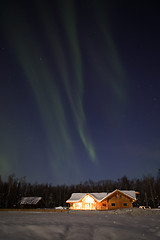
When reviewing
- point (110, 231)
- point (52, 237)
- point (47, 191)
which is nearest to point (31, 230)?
point (52, 237)

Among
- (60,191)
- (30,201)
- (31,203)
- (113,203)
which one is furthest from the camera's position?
(60,191)

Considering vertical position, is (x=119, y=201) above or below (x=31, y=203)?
above

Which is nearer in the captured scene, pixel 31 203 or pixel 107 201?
pixel 107 201

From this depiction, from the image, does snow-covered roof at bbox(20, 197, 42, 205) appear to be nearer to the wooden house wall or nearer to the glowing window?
the wooden house wall

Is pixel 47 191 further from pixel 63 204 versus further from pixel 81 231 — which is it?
pixel 81 231

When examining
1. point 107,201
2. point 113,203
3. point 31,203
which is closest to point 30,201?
point 31,203

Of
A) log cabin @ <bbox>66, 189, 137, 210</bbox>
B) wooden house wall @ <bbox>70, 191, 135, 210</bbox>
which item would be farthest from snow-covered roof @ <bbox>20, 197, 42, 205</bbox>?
wooden house wall @ <bbox>70, 191, 135, 210</bbox>

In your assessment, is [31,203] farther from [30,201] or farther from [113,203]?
[113,203]

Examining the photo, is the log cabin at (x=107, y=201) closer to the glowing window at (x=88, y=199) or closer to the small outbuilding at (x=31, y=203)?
the glowing window at (x=88, y=199)

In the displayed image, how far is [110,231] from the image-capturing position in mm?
4758

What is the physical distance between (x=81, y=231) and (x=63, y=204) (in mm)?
72965

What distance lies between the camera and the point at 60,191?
73500mm

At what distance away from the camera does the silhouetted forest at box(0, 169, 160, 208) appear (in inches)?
2101

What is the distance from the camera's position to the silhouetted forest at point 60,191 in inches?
2101
